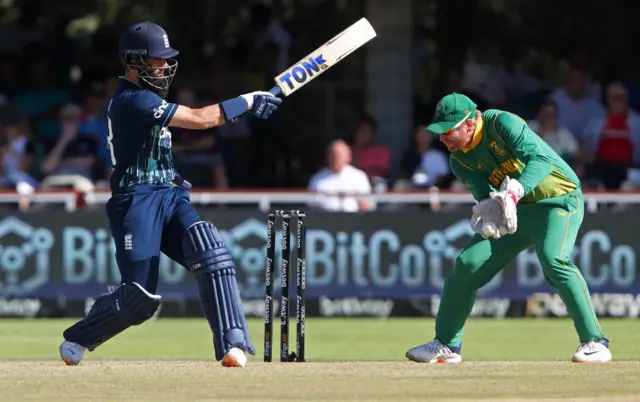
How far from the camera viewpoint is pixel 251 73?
19.1 metres

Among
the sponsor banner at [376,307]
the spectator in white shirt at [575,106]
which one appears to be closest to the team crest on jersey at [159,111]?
the sponsor banner at [376,307]

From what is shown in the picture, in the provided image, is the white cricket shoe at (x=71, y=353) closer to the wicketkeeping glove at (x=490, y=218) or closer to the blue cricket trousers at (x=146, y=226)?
the blue cricket trousers at (x=146, y=226)

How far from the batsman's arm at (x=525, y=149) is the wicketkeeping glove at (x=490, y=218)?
0.69ft

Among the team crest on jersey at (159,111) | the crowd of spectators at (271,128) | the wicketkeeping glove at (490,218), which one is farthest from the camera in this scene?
the crowd of spectators at (271,128)

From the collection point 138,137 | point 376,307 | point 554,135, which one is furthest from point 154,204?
point 554,135

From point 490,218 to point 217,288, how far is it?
1.74 meters

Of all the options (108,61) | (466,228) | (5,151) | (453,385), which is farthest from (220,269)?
(108,61)

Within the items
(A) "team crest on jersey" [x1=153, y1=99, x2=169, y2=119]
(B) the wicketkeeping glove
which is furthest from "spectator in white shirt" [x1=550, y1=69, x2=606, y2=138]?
(A) "team crest on jersey" [x1=153, y1=99, x2=169, y2=119]

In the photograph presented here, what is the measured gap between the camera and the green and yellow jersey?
30.9 feet

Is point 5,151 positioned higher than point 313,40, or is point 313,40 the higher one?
point 313,40

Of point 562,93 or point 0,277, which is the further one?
point 562,93

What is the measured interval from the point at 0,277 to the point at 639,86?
27.3ft

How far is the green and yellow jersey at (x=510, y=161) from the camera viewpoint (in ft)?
30.9

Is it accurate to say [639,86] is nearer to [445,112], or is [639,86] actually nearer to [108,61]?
[108,61]
